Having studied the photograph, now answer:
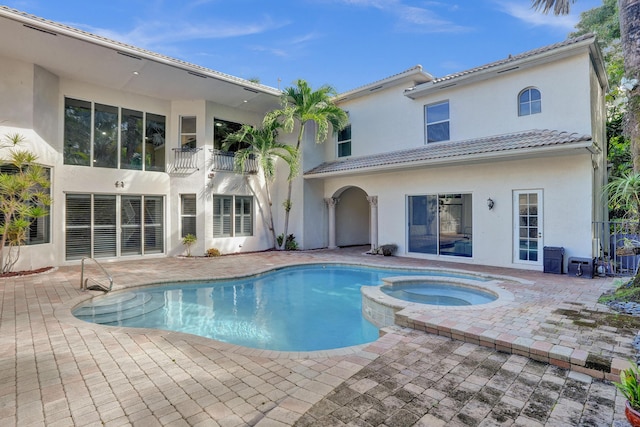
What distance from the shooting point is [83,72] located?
11727 mm

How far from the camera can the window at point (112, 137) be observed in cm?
1241

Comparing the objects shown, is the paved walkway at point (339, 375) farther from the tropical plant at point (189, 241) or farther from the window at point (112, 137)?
the window at point (112, 137)

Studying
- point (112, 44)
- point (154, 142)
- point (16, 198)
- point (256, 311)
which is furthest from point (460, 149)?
point (16, 198)

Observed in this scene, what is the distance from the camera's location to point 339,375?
387 cm

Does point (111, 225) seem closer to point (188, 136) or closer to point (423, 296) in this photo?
point (188, 136)

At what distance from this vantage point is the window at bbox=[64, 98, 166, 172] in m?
12.4

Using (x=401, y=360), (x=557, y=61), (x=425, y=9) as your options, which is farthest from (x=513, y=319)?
(x=425, y=9)

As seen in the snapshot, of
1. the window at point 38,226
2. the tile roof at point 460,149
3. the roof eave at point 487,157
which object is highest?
the tile roof at point 460,149

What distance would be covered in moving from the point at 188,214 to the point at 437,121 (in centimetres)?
1144

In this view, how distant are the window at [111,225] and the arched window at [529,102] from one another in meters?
14.6

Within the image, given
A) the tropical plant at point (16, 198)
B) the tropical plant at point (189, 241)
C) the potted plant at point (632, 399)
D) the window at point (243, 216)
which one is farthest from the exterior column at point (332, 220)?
the potted plant at point (632, 399)

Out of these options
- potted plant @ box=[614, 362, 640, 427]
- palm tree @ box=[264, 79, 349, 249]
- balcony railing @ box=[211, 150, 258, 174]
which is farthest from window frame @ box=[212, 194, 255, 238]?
potted plant @ box=[614, 362, 640, 427]

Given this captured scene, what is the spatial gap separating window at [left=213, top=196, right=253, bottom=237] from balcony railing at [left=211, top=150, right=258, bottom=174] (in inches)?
52.5

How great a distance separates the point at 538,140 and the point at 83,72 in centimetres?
1531
